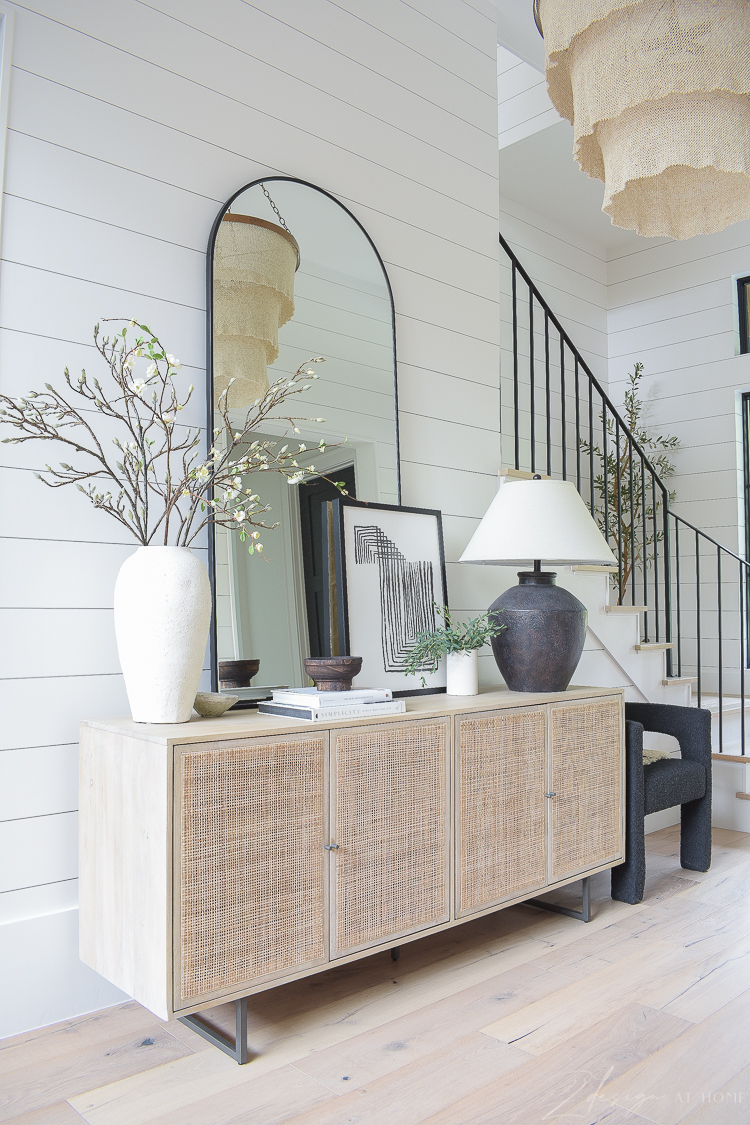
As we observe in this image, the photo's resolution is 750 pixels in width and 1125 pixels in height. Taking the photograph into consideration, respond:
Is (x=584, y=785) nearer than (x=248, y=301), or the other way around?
(x=248, y=301)

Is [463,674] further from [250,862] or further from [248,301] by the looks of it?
[248,301]

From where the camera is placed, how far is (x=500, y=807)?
2305 millimetres

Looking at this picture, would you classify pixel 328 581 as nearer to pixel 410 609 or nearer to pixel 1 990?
pixel 410 609

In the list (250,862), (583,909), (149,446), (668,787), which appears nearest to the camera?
(250,862)

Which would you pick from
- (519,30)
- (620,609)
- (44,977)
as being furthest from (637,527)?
(44,977)

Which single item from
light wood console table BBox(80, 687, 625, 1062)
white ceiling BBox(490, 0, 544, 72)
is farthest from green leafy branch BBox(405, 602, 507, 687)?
white ceiling BBox(490, 0, 544, 72)

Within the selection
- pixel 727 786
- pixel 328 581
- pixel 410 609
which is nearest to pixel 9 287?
pixel 328 581

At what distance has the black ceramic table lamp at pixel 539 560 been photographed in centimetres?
261

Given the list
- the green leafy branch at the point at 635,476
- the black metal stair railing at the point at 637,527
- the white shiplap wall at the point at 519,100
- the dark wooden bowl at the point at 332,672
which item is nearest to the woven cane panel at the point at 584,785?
the dark wooden bowl at the point at 332,672

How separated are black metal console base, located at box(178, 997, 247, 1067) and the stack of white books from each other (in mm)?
627

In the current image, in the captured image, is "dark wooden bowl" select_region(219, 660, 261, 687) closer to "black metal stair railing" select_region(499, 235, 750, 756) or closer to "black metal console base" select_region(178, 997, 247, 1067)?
"black metal console base" select_region(178, 997, 247, 1067)

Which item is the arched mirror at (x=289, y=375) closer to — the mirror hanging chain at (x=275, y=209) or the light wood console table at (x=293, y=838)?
the mirror hanging chain at (x=275, y=209)

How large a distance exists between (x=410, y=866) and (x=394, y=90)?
2.71m

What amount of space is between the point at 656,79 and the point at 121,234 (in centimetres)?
139
